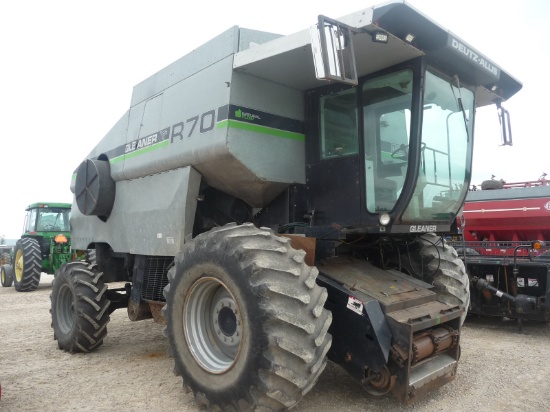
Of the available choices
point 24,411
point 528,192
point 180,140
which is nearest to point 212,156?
point 180,140

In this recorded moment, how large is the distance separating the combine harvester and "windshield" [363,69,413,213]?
1404 mm

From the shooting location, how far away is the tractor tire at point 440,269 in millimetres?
4410

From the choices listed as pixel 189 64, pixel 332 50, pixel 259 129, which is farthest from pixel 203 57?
pixel 332 50

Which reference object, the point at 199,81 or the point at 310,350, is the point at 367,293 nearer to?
the point at 310,350

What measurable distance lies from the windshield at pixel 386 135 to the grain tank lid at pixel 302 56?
0.17 meters

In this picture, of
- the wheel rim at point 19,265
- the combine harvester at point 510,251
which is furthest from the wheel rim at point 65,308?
the wheel rim at point 19,265

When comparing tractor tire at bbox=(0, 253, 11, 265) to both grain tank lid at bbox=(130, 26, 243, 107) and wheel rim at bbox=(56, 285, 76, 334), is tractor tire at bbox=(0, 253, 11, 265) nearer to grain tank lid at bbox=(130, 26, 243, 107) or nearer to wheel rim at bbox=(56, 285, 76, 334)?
wheel rim at bbox=(56, 285, 76, 334)

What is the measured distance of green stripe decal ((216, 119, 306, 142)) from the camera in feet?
13.1

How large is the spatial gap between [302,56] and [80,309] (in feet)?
12.1

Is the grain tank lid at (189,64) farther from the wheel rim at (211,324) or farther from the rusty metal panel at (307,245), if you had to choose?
the wheel rim at (211,324)

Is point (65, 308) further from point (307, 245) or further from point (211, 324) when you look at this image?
point (307, 245)

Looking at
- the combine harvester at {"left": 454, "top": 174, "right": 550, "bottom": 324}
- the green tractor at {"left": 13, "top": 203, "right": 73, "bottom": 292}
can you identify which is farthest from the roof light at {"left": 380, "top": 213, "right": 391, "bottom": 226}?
the green tractor at {"left": 13, "top": 203, "right": 73, "bottom": 292}

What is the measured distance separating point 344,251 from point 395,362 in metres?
1.48

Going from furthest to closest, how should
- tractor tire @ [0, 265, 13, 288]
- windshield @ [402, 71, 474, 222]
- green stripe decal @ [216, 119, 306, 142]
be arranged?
tractor tire @ [0, 265, 13, 288] < green stripe decal @ [216, 119, 306, 142] < windshield @ [402, 71, 474, 222]
